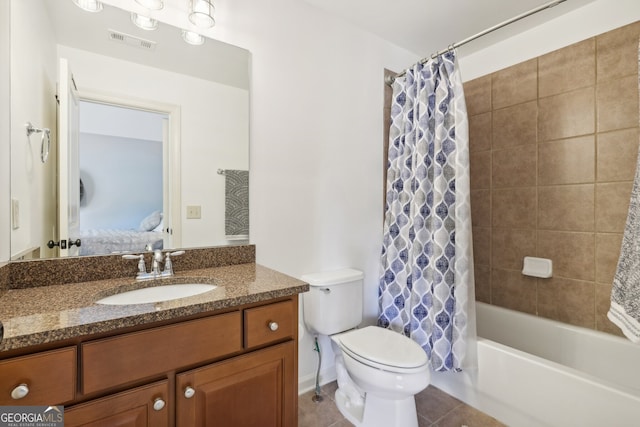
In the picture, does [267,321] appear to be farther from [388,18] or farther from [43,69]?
[388,18]

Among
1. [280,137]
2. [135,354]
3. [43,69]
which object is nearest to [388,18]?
[280,137]

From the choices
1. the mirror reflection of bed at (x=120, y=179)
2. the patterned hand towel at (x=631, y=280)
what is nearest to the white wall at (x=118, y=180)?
the mirror reflection of bed at (x=120, y=179)

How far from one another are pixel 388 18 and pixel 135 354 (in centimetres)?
219

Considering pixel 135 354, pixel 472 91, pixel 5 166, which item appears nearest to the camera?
pixel 135 354

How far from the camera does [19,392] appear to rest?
671 millimetres

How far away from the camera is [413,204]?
1.85m

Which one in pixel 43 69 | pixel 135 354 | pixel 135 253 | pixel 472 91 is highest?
pixel 472 91

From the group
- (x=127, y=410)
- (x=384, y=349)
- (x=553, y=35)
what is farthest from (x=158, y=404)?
(x=553, y=35)

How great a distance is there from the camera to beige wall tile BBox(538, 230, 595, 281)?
5.87ft

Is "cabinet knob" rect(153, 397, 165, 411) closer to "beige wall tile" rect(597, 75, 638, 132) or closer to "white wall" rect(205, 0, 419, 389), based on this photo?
"white wall" rect(205, 0, 419, 389)

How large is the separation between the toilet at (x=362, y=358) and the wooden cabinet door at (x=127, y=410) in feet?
2.84

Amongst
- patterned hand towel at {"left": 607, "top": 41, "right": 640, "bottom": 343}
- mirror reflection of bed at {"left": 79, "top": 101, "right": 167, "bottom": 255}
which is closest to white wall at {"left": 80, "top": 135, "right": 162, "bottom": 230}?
mirror reflection of bed at {"left": 79, "top": 101, "right": 167, "bottom": 255}

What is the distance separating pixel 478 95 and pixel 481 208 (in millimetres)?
881

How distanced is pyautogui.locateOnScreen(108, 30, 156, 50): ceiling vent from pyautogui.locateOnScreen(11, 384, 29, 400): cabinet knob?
1.29m
